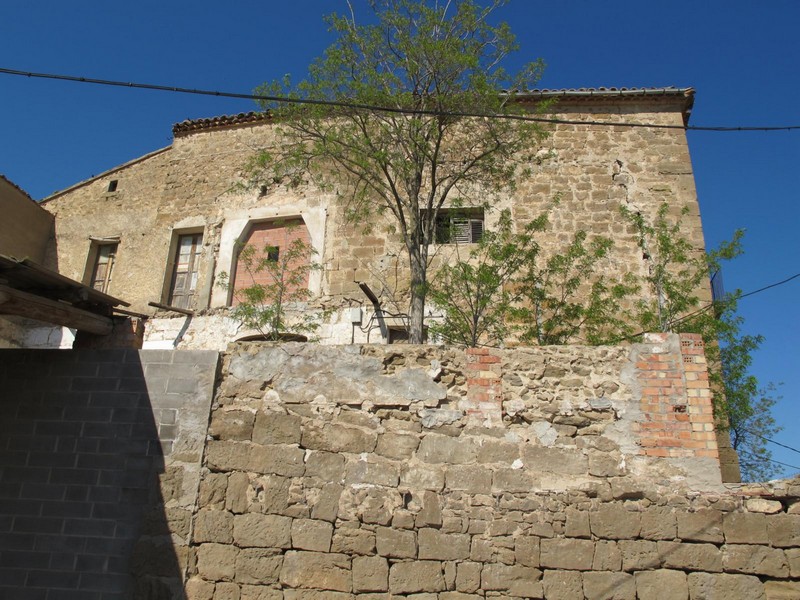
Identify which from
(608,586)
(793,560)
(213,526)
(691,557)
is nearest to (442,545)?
(608,586)

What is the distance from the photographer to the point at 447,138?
36.9 ft

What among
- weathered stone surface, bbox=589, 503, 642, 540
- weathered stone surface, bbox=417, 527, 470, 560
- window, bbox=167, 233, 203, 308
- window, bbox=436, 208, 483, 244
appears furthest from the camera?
window, bbox=167, 233, 203, 308

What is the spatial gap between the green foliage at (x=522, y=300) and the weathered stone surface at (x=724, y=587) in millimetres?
4370

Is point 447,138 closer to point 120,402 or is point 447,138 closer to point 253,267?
point 253,267

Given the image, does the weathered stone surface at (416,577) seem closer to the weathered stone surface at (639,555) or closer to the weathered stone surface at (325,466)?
the weathered stone surface at (325,466)

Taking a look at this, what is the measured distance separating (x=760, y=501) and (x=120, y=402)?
615cm

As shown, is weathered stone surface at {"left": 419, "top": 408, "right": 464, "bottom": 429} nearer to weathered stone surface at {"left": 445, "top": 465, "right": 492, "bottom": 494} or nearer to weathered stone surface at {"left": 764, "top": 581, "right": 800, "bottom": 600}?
weathered stone surface at {"left": 445, "top": 465, "right": 492, "bottom": 494}

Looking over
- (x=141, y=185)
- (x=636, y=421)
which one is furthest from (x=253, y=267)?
(x=636, y=421)

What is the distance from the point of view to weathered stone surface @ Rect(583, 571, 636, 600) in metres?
4.86

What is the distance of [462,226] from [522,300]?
232cm

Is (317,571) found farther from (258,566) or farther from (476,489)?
(476,489)

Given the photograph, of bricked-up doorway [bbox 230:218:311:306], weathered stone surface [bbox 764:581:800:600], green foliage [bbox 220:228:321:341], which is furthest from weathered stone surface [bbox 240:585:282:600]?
bricked-up doorway [bbox 230:218:311:306]

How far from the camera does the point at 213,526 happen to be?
18.3 ft

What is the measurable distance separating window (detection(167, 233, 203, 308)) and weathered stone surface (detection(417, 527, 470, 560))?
1010cm
